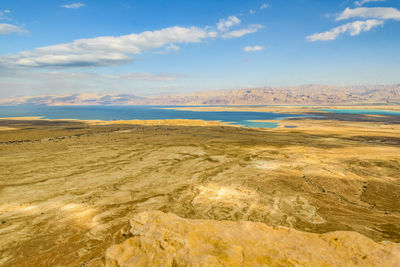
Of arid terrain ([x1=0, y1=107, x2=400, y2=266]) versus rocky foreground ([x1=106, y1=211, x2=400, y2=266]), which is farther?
arid terrain ([x1=0, y1=107, x2=400, y2=266])

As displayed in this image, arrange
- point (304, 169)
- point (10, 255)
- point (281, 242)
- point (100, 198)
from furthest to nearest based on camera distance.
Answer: point (304, 169)
point (100, 198)
point (10, 255)
point (281, 242)

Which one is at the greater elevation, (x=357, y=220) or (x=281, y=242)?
Result: (x=281, y=242)

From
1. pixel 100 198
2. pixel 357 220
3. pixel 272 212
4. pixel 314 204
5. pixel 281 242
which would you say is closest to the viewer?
pixel 281 242

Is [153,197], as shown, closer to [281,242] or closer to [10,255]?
[10,255]

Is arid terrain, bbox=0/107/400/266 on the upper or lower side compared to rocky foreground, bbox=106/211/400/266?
lower

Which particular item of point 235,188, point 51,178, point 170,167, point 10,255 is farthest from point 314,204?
point 51,178
